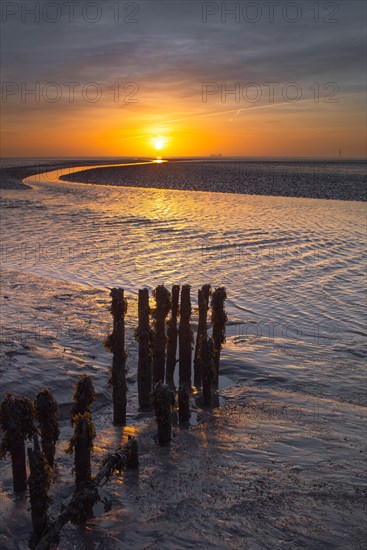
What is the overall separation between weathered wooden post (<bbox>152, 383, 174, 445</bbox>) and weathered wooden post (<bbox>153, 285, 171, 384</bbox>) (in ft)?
8.29

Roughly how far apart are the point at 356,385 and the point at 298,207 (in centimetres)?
4177

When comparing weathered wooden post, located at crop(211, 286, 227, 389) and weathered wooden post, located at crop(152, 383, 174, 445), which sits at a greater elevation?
weathered wooden post, located at crop(211, 286, 227, 389)

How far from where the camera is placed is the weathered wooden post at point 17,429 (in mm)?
8906

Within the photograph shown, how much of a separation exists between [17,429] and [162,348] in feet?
16.5

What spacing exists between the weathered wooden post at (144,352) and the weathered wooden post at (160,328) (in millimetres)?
694

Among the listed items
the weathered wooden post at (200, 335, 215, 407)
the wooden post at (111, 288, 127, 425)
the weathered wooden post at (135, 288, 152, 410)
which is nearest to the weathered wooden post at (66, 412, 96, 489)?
the wooden post at (111, 288, 127, 425)

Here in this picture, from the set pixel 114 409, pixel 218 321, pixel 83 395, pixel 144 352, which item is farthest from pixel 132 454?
pixel 218 321

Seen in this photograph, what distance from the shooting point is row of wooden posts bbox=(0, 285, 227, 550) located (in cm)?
780

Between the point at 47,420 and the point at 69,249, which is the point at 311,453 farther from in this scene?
the point at 69,249

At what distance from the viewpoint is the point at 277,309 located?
2020cm

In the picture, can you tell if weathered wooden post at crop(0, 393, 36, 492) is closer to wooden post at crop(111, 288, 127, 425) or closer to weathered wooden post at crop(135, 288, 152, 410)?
wooden post at crop(111, 288, 127, 425)

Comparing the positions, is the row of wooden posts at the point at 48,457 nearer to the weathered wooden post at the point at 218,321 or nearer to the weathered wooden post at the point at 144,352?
the weathered wooden post at the point at 144,352

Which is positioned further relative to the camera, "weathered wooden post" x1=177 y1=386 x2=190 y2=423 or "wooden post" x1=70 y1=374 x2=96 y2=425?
"weathered wooden post" x1=177 y1=386 x2=190 y2=423

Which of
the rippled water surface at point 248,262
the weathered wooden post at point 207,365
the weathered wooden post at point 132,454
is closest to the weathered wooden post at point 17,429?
the weathered wooden post at point 132,454
